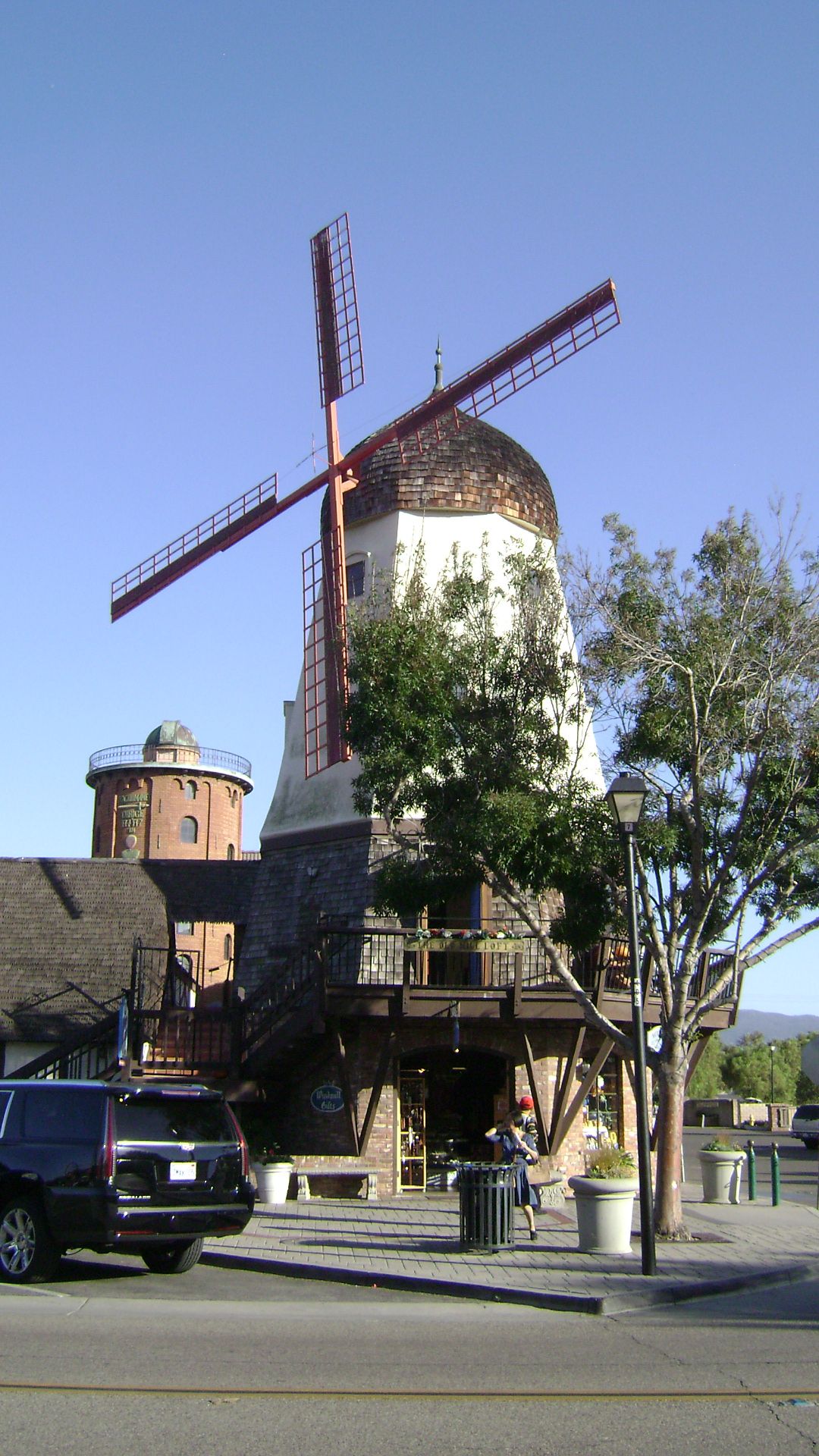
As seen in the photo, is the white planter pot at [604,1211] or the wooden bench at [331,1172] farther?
the wooden bench at [331,1172]

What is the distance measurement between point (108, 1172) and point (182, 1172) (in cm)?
74

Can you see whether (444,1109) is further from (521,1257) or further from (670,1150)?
(521,1257)

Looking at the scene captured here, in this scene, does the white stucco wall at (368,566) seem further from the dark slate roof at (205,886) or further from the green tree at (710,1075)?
the green tree at (710,1075)

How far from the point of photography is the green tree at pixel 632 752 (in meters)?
16.1

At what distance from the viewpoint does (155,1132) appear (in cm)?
1161

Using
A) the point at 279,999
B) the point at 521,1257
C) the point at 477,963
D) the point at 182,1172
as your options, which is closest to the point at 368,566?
the point at 477,963

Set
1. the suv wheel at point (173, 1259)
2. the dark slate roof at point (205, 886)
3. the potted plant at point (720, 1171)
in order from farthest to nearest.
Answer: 1. the dark slate roof at point (205, 886)
2. the potted plant at point (720, 1171)
3. the suv wheel at point (173, 1259)

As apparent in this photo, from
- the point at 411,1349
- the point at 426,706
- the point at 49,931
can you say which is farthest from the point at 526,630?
the point at 49,931

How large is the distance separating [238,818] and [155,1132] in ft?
135

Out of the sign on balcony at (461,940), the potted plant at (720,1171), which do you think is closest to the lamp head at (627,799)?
the sign on balcony at (461,940)

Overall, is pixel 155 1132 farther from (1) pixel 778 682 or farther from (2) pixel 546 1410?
(1) pixel 778 682

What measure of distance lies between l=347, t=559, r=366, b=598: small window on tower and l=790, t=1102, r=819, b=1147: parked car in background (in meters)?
29.3

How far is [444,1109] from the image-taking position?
23359mm

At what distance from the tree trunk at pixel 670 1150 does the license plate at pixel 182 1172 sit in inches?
252
